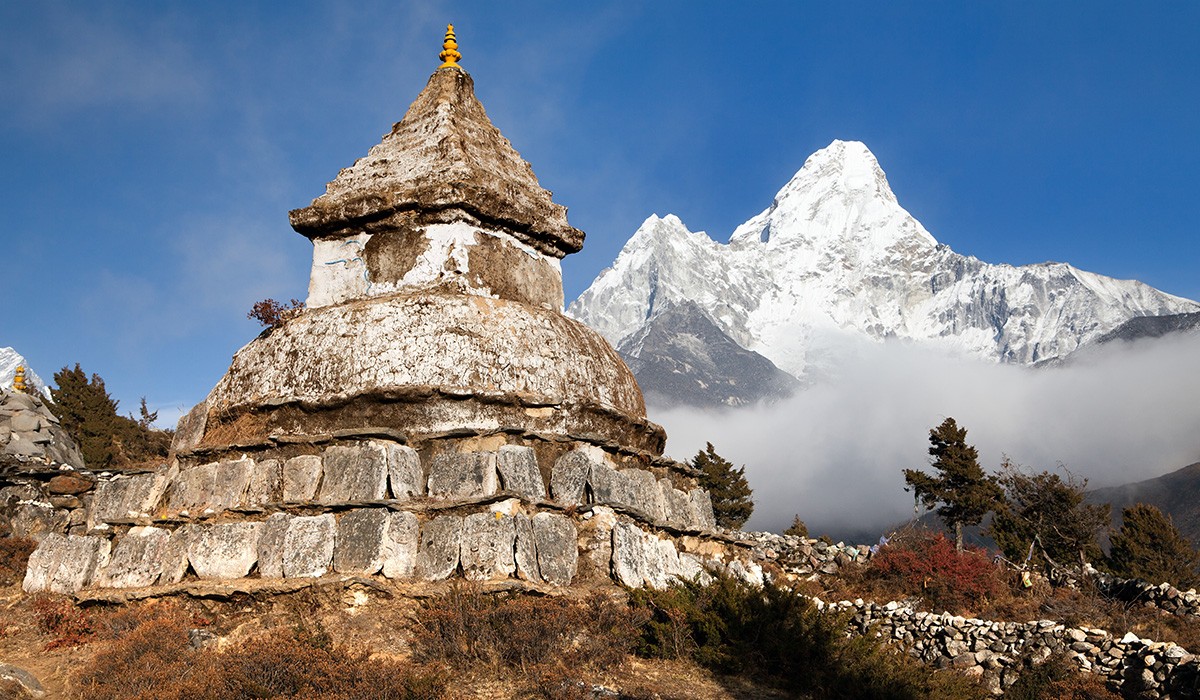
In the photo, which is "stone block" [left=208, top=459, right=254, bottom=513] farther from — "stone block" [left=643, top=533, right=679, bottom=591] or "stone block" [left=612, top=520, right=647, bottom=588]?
"stone block" [left=643, top=533, right=679, bottom=591]

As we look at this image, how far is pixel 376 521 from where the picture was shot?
7438 mm

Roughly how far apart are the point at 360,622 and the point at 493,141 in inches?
291

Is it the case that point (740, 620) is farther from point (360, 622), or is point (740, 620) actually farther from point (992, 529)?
point (992, 529)

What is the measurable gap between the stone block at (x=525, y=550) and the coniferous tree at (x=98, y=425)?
54.3 ft

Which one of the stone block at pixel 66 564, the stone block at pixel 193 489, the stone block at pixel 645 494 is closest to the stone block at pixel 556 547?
the stone block at pixel 645 494

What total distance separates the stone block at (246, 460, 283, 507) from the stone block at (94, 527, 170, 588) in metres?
0.86

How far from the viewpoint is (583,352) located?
33.0ft

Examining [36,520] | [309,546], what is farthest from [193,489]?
[36,520]

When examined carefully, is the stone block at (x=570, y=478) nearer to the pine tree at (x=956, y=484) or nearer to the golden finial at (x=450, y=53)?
the golden finial at (x=450, y=53)

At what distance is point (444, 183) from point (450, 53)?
10.8 feet

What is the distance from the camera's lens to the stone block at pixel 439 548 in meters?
7.28

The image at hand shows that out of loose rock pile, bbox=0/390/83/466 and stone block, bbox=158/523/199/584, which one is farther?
loose rock pile, bbox=0/390/83/466

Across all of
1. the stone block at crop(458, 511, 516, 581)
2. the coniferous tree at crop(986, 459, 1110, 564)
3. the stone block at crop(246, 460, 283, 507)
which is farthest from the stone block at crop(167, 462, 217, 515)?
the coniferous tree at crop(986, 459, 1110, 564)

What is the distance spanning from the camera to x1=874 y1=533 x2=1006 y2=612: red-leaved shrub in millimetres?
15617
